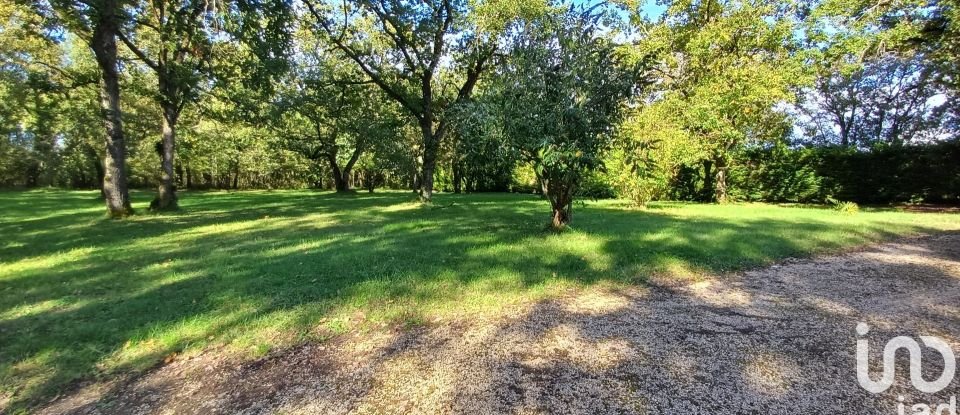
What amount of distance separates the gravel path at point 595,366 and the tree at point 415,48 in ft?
35.9

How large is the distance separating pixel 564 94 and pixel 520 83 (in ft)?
2.47

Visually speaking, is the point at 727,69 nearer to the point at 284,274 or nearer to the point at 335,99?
the point at 335,99

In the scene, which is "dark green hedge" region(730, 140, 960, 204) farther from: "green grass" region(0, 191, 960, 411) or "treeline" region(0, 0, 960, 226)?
"green grass" region(0, 191, 960, 411)

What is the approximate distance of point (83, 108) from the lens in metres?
17.9

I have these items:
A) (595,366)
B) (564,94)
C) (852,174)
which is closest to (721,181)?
(852,174)

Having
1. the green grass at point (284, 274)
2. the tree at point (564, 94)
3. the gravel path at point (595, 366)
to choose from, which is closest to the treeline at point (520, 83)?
the tree at point (564, 94)

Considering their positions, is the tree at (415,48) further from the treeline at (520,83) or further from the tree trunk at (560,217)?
the tree trunk at (560,217)

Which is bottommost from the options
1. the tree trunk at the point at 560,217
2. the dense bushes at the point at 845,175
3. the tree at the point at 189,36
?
the tree trunk at the point at 560,217

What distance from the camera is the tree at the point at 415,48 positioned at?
14.1 m

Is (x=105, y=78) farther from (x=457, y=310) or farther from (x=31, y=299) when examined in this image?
(x=457, y=310)

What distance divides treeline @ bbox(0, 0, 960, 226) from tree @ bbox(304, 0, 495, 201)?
81mm

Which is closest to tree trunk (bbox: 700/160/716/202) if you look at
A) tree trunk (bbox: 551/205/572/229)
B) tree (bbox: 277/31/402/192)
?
tree (bbox: 277/31/402/192)

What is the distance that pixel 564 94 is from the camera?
6.78 metres

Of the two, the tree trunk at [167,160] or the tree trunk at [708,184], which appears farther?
the tree trunk at [708,184]
